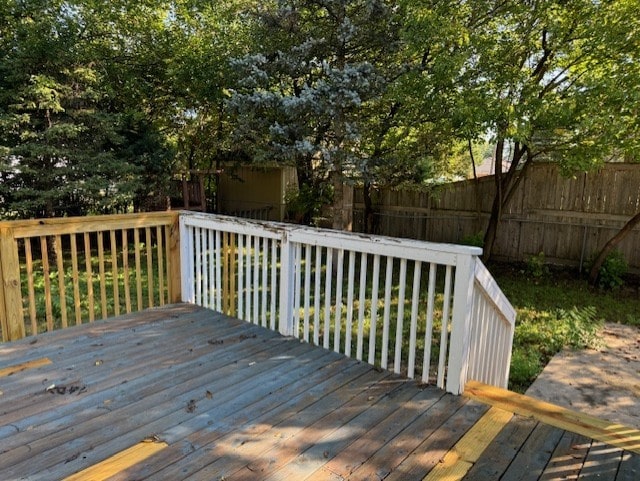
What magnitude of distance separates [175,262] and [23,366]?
1566mm

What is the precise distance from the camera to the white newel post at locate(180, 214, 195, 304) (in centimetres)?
403

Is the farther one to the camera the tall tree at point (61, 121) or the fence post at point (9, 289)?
the tall tree at point (61, 121)

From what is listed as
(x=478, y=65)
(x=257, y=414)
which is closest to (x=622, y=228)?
(x=478, y=65)

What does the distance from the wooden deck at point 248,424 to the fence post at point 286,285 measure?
327mm

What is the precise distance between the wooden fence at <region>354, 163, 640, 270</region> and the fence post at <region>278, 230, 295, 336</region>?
16.4 ft

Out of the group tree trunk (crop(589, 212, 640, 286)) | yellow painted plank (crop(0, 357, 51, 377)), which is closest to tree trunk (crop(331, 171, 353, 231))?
tree trunk (crop(589, 212, 640, 286))

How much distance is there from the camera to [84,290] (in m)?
6.12

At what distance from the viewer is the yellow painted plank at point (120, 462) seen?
1750mm

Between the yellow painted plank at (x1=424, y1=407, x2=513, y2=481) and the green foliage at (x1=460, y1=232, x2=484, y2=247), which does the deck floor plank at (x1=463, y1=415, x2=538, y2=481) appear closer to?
the yellow painted plank at (x1=424, y1=407, x2=513, y2=481)

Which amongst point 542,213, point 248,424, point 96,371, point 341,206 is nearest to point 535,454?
point 248,424

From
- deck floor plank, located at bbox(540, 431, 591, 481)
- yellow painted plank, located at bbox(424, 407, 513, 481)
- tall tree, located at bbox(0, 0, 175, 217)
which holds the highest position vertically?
tall tree, located at bbox(0, 0, 175, 217)

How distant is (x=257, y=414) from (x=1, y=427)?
1211 mm

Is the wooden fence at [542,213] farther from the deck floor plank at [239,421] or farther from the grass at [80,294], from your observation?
the deck floor plank at [239,421]

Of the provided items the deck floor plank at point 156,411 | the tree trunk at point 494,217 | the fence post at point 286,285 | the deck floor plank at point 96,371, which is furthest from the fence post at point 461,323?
the tree trunk at point 494,217
